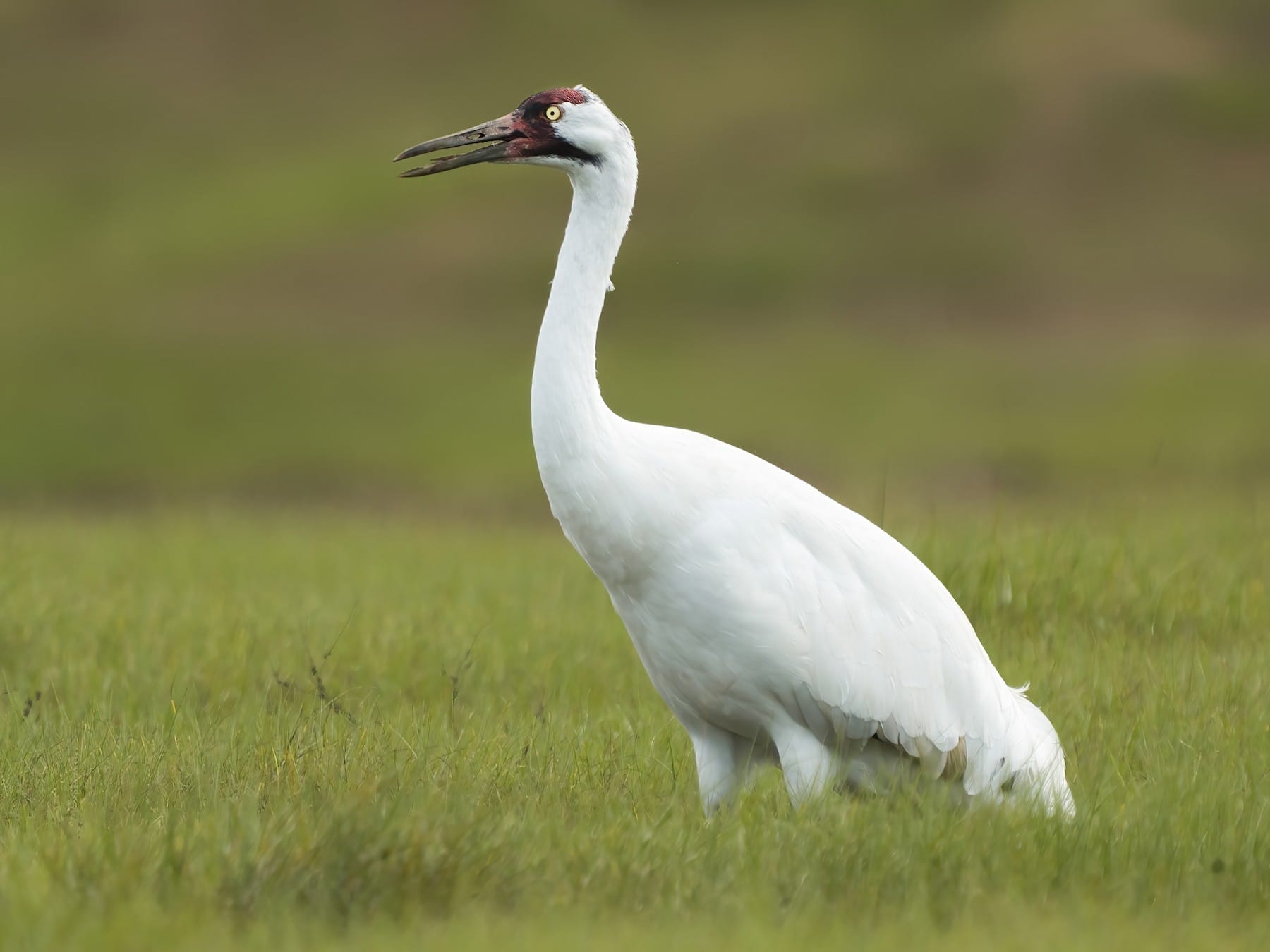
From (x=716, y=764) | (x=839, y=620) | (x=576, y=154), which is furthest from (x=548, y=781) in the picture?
(x=576, y=154)

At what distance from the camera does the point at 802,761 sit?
468 cm

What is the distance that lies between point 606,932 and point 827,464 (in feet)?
48.3

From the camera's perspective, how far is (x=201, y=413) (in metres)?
20.4

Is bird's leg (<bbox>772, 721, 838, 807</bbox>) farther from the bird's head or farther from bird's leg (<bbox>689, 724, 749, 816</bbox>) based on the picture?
the bird's head

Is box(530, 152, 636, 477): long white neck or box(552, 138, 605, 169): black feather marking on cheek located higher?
box(552, 138, 605, 169): black feather marking on cheek

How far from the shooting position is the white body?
4566mm

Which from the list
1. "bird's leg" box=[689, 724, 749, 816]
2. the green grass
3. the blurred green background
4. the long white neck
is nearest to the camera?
the green grass

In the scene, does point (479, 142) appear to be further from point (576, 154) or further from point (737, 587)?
point (737, 587)

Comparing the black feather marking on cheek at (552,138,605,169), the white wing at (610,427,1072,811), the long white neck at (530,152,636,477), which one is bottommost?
the white wing at (610,427,1072,811)

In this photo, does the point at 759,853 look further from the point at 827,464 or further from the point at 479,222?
the point at 479,222

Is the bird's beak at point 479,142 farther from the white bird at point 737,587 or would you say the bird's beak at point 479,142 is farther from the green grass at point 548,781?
the green grass at point 548,781

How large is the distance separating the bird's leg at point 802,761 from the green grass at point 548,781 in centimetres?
8

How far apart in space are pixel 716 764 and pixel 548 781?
506mm

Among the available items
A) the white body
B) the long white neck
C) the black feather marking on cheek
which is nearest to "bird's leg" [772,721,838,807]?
the white body
